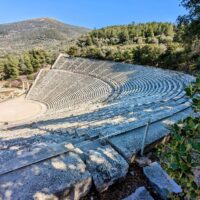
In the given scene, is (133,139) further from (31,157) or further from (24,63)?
(24,63)

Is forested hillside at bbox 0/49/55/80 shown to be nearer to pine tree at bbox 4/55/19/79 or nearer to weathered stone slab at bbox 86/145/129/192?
pine tree at bbox 4/55/19/79

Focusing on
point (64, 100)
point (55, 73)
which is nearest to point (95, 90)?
point (64, 100)

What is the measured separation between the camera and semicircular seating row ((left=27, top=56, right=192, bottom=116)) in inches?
786

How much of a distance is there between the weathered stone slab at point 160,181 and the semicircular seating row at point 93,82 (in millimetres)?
14696

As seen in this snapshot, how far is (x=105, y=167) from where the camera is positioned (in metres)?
2.56

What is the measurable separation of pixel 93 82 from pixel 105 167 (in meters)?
24.9

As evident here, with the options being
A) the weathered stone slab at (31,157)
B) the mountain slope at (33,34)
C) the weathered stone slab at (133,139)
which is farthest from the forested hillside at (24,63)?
the mountain slope at (33,34)

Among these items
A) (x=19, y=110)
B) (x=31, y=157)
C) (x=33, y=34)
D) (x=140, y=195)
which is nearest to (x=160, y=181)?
(x=140, y=195)

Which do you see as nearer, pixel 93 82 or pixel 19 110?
pixel 19 110

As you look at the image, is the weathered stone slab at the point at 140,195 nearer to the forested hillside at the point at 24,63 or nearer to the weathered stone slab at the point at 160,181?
the weathered stone slab at the point at 160,181

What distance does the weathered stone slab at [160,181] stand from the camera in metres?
2.46

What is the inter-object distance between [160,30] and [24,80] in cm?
3380

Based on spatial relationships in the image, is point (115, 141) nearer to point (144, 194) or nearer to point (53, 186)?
point (144, 194)

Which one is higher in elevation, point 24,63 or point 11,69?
point 24,63
